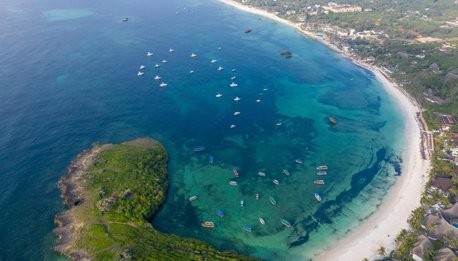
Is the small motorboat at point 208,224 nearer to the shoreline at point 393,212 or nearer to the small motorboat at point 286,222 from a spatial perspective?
the small motorboat at point 286,222

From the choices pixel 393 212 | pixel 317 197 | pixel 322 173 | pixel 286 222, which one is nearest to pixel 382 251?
pixel 393 212

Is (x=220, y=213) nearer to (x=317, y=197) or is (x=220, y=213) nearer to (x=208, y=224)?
(x=208, y=224)

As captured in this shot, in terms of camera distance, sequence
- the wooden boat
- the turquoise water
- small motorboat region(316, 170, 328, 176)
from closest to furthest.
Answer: the turquoise water
the wooden boat
small motorboat region(316, 170, 328, 176)

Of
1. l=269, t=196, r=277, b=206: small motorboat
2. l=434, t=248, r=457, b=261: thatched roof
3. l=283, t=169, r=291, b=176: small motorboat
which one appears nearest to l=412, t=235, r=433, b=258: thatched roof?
l=434, t=248, r=457, b=261: thatched roof

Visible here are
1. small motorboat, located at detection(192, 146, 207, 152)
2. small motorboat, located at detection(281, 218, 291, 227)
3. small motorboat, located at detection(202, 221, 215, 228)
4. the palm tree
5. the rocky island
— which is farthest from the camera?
small motorboat, located at detection(192, 146, 207, 152)

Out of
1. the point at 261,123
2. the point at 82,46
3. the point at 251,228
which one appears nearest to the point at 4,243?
the point at 251,228

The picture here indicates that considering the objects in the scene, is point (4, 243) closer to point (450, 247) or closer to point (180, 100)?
point (180, 100)

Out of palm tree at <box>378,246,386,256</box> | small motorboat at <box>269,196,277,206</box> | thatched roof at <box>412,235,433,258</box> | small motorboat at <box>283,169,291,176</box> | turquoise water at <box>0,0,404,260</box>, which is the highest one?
thatched roof at <box>412,235,433,258</box>

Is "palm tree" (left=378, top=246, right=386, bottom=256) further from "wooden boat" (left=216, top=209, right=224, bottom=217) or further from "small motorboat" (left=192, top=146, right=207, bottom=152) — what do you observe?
"small motorboat" (left=192, top=146, right=207, bottom=152)
